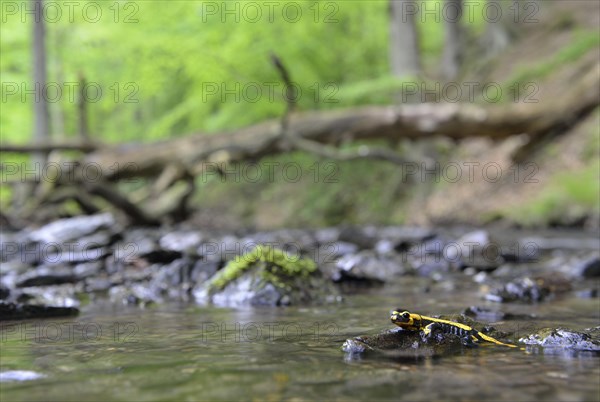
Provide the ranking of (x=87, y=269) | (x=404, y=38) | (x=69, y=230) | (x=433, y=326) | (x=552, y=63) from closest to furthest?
(x=433, y=326) < (x=87, y=269) < (x=69, y=230) < (x=552, y=63) < (x=404, y=38)

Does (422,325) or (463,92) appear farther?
(463,92)

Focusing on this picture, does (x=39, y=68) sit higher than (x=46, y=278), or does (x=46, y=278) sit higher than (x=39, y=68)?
(x=39, y=68)

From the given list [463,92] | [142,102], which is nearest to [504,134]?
[463,92]

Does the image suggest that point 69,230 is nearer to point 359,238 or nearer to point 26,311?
point 359,238

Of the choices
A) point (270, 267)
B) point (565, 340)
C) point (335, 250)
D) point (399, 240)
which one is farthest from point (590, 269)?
point (565, 340)

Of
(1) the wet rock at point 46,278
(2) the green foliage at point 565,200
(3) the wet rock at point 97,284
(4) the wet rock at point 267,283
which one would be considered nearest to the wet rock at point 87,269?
(1) the wet rock at point 46,278

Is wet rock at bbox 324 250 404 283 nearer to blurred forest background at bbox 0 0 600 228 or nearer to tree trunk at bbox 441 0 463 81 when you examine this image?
blurred forest background at bbox 0 0 600 228

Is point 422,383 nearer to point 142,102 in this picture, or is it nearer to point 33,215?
point 33,215
